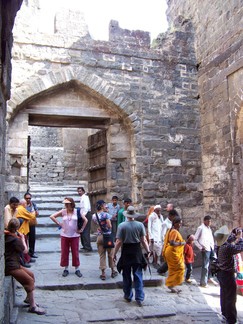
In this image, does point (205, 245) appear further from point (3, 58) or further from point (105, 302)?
point (3, 58)

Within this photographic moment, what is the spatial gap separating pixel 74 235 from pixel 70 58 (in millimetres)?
3999

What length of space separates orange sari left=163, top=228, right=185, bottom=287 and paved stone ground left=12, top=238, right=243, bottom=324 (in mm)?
200

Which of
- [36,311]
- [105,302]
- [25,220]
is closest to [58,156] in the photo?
[25,220]

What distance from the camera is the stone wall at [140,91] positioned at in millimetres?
7691

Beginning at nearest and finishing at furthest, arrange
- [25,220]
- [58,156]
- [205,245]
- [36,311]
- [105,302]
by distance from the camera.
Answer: [36,311] → [105,302] → [25,220] → [205,245] → [58,156]

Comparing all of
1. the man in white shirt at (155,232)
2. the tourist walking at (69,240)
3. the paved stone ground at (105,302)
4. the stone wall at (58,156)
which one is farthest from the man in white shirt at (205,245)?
the stone wall at (58,156)

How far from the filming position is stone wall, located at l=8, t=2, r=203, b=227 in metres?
7.69

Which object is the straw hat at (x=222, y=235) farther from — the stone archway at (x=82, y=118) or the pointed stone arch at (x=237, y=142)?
the stone archway at (x=82, y=118)

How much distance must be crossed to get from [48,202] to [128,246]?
6890 mm

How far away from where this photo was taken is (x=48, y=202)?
1141 cm

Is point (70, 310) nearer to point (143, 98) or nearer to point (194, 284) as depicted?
point (194, 284)

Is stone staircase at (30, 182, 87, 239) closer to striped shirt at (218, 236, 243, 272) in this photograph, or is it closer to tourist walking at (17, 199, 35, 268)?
tourist walking at (17, 199, 35, 268)

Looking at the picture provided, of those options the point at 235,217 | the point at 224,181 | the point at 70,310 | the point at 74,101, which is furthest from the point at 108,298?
the point at 74,101

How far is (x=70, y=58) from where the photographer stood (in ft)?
25.8
